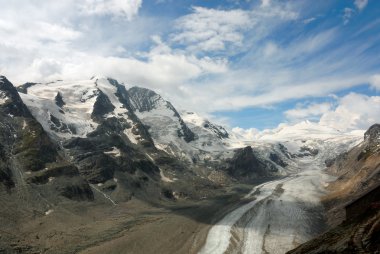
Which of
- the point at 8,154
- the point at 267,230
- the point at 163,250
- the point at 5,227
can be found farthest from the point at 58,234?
the point at 8,154

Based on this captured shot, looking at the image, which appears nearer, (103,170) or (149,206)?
(149,206)

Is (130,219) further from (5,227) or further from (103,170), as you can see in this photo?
(103,170)

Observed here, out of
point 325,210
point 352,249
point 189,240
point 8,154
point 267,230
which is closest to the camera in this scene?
point 352,249

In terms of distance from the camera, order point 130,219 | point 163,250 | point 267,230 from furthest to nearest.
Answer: point 130,219 < point 267,230 < point 163,250

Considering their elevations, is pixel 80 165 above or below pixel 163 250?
above

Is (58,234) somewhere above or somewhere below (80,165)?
below

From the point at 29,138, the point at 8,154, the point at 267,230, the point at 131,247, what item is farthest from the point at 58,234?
the point at 29,138

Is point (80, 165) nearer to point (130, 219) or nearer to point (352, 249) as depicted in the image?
point (130, 219)

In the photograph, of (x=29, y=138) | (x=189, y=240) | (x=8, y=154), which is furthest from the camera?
(x=29, y=138)


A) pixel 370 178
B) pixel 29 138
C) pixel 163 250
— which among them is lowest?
pixel 163 250
